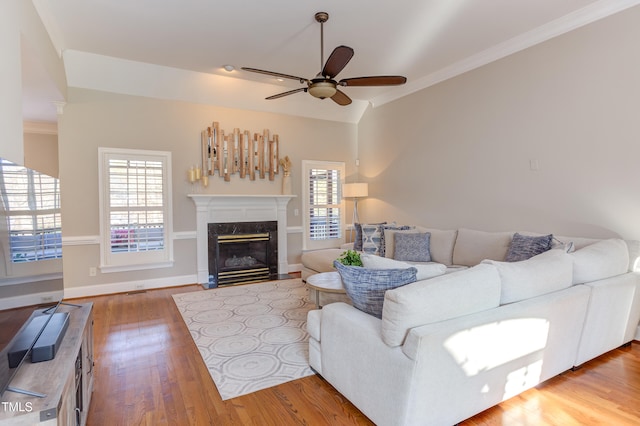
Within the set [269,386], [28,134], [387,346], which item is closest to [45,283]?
[269,386]

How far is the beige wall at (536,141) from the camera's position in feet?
11.1

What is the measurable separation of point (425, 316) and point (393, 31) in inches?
134

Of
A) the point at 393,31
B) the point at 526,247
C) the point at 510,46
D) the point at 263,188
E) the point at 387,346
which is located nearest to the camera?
the point at 387,346

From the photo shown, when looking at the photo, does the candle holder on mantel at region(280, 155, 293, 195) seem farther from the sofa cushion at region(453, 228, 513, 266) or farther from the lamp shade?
the sofa cushion at region(453, 228, 513, 266)

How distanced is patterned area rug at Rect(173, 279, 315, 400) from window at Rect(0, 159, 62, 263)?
4.95 ft

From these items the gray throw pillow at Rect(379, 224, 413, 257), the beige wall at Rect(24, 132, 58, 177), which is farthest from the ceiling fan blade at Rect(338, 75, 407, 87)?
the beige wall at Rect(24, 132, 58, 177)

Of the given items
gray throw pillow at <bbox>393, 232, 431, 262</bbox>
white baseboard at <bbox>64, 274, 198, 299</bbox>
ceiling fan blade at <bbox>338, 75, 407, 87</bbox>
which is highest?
ceiling fan blade at <bbox>338, 75, 407, 87</bbox>

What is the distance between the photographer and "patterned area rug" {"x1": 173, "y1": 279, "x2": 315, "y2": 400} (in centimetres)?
265

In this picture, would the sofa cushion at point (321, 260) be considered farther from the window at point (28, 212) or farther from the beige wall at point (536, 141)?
the window at point (28, 212)

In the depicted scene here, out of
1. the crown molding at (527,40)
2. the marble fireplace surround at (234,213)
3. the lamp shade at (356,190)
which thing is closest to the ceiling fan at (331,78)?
the crown molding at (527,40)

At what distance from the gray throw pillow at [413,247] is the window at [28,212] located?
3971 millimetres

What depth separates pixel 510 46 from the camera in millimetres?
4227

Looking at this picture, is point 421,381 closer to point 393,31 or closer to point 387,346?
point 387,346

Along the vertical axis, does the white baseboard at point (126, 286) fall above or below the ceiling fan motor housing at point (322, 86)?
below
